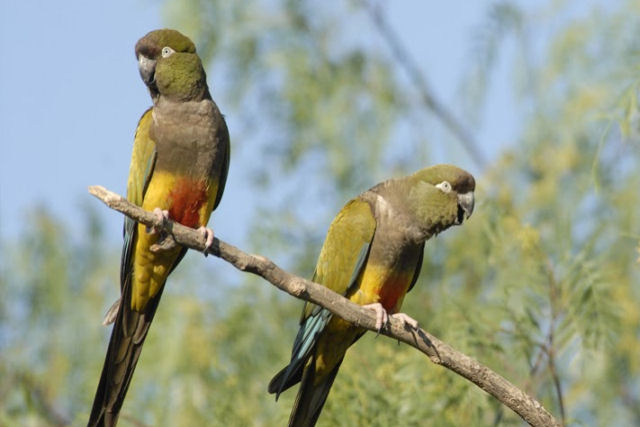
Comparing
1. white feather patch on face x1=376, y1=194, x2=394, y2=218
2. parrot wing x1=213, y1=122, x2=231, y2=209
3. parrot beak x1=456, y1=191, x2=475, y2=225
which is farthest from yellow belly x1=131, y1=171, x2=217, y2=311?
parrot beak x1=456, y1=191, x2=475, y2=225

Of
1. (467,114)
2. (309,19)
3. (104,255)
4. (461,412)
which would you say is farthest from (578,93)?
(104,255)

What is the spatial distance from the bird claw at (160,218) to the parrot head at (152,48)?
2.63 feet

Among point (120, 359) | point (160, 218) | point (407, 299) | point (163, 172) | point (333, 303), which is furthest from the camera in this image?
point (407, 299)

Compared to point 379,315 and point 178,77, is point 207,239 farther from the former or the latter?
point 178,77

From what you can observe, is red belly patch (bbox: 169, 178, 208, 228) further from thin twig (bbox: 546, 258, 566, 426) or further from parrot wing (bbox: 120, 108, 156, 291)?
thin twig (bbox: 546, 258, 566, 426)

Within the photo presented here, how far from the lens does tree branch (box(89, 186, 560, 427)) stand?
416 centimetres

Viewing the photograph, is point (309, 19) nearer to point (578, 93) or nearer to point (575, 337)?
point (578, 93)

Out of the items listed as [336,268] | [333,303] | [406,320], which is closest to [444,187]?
[336,268]

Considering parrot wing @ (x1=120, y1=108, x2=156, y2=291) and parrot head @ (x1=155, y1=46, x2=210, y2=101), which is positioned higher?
parrot head @ (x1=155, y1=46, x2=210, y2=101)

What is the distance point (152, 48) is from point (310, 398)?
2.06 metres

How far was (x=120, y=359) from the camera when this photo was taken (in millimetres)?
5113

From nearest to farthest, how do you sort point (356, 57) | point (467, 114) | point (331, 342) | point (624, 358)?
1. point (331, 342)
2. point (624, 358)
3. point (467, 114)
4. point (356, 57)

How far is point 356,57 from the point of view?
380 inches

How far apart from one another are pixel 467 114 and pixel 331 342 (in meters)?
3.93
